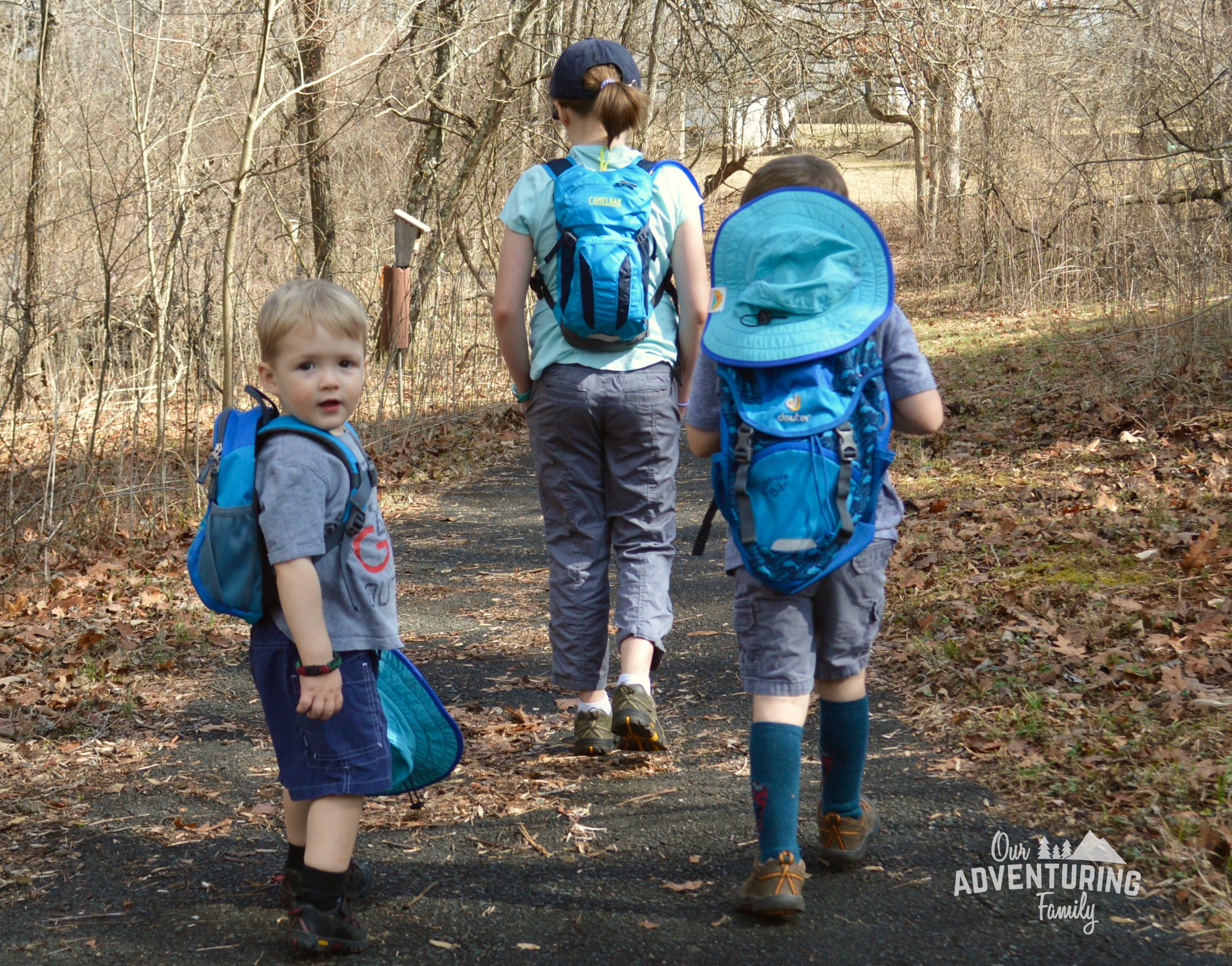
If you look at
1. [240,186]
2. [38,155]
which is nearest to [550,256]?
[240,186]

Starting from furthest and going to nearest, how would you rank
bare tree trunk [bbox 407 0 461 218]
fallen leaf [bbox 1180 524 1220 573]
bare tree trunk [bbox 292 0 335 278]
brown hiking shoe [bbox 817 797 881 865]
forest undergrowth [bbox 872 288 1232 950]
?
bare tree trunk [bbox 407 0 461 218]
bare tree trunk [bbox 292 0 335 278]
fallen leaf [bbox 1180 524 1220 573]
forest undergrowth [bbox 872 288 1232 950]
brown hiking shoe [bbox 817 797 881 865]

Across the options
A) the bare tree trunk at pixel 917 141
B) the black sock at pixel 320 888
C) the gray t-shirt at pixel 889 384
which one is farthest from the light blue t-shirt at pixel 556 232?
the bare tree trunk at pixel 917 141

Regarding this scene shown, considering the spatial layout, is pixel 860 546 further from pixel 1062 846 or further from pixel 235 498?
pixel 235 498

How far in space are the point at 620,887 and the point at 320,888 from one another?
774 mm

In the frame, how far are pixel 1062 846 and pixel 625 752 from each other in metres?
1.46

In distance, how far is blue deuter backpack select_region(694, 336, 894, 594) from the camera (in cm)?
257

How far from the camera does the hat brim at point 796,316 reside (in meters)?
2.58

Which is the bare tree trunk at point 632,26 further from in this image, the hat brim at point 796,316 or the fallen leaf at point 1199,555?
the hat brim at point 796,316

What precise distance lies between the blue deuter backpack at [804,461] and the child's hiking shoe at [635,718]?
1223 mm

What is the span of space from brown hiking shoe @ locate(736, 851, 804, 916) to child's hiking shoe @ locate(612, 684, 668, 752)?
3.63 feet

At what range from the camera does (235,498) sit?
8.27 feet

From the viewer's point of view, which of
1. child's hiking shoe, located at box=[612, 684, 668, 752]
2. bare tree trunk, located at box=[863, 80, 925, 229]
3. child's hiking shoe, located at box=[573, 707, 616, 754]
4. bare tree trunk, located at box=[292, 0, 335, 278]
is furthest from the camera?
bare tree trunk, located at box=[863, 80, 925, 229]

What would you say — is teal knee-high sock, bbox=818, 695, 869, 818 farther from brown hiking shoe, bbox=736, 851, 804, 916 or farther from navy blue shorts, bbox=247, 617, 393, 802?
navy blue shorts, bbox=247, 617, 393, 802

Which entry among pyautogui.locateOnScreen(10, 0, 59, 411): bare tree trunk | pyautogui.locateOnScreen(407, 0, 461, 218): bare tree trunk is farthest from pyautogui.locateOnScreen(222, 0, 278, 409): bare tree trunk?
pyautogui.locateOnScreen(407, 0, 461, 218): bare tree trunk
